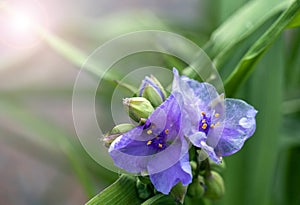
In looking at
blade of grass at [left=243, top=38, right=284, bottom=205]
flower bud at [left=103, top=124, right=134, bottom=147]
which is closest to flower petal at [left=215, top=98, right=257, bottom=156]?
flower bud at [left=103, top=124, right=134, bottom=147]

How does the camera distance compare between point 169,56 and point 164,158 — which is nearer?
point 164,158

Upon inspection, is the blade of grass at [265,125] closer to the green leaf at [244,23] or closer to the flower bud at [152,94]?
the green leaf at [244,23]

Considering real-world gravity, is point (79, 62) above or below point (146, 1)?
above

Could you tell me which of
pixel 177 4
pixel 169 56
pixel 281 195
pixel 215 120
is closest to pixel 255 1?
pixel 169 56

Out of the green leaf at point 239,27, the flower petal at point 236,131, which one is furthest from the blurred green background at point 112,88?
the flower petal at point 236,131

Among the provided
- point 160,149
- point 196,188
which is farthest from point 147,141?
point 196,188

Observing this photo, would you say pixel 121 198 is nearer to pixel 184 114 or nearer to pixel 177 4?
pixel 184 114
